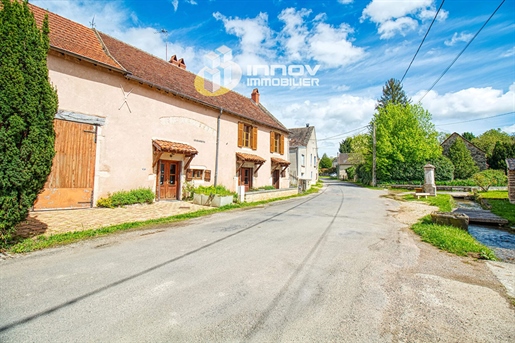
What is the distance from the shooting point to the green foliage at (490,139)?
146 ft

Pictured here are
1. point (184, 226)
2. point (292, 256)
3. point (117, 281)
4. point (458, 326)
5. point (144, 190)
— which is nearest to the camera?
point (458, 326)

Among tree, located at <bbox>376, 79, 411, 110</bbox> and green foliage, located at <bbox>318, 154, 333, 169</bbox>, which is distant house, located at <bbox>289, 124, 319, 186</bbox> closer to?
tree, located at <bbox>376, 79, 411, 110</bbox>

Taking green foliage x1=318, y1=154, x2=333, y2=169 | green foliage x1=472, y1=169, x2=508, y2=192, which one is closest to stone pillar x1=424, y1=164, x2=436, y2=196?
green foliage x1=472, y1=169, x2=508, y2=192

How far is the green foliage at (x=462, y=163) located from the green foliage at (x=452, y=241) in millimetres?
31377

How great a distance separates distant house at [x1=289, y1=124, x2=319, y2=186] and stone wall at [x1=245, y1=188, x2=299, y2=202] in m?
7.07

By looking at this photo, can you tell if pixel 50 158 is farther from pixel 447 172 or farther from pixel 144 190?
pixel 447 172

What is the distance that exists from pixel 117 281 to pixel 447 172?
112 ft

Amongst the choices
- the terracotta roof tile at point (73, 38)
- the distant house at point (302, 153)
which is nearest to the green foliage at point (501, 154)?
the distant house at point (302, 153)

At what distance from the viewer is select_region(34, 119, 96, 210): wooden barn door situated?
27.7 ft

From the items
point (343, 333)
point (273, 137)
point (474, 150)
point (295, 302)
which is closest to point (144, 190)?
point (295, 302)

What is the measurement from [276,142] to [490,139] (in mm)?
50003

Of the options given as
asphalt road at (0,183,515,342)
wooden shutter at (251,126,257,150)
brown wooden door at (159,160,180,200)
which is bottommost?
asphalt road at (0,183,515,342)

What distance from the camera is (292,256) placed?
4.66 metres

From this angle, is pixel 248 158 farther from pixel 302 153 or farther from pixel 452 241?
pixel 302 153
